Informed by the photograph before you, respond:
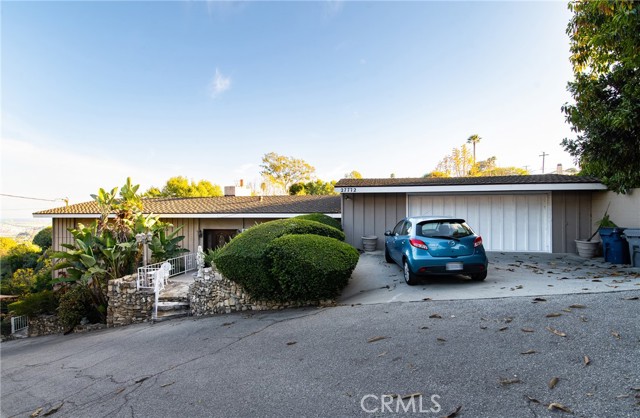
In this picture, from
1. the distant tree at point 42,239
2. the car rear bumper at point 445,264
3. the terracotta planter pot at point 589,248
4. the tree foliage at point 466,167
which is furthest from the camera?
the tree foliage at point 466,167

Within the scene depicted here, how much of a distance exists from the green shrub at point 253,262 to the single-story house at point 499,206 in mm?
4891

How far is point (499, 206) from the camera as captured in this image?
10.6 m

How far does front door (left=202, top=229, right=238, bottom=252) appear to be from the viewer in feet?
42.7

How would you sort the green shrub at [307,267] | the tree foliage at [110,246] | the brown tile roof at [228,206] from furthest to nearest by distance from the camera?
1. the brown tile roof at [228,206]
2. the tree foliage at [110,246]
3. the green shrub at [307,267]

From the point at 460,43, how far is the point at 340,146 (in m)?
13.7

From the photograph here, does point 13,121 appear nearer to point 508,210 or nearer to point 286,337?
point 286,337

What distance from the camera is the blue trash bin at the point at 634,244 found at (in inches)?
289

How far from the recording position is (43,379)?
14.7 ft

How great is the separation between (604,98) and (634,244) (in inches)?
163

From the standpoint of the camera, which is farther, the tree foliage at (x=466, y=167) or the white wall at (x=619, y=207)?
the tree foliage at (x=466, y=167)

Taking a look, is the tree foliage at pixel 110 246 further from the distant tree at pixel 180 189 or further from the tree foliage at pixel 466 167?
the tree foliage at pixel 466 167

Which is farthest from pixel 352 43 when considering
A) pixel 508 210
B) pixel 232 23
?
pixel 508 210

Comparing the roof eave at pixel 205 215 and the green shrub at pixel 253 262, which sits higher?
the roof eave at pixel 205 215

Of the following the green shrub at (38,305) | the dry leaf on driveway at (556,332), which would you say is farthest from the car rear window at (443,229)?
the green shrub at (38,305)
